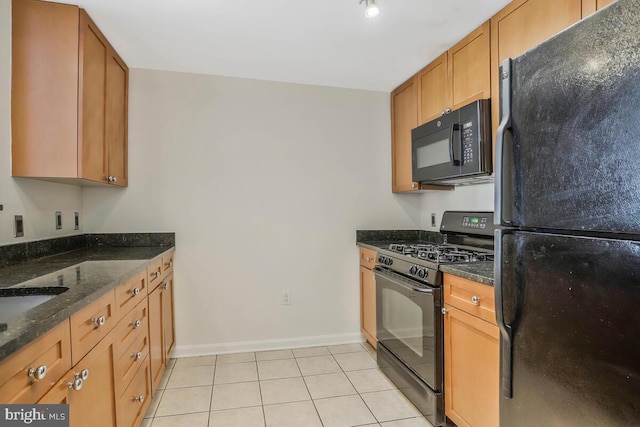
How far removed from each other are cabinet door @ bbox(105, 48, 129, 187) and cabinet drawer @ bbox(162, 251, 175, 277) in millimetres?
612

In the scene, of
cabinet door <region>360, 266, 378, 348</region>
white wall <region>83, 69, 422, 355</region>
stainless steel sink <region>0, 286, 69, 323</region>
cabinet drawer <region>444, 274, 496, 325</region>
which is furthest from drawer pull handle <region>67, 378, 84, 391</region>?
cabinet door <region>360, 266, 378, 348</region>

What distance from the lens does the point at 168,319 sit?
2.57 m

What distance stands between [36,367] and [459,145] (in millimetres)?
2112

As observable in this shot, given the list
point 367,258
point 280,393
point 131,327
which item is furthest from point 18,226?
point 367,258

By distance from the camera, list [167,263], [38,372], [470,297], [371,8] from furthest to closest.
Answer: [167,263]
[371,8]
[470,297]
[38,372]

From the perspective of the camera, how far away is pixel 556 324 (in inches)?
38.0

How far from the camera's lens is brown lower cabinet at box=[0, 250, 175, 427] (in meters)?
0.85

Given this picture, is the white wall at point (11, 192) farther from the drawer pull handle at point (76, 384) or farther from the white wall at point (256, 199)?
the drawer pull handle at point (76, 384)

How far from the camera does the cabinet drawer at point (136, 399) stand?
1.49 metres

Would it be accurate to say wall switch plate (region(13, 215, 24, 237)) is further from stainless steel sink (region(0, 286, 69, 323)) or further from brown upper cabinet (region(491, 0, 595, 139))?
brown upper cabinet (region(491, 0, 595, 139))

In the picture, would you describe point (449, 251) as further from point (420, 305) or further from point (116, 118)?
point (116, 118)

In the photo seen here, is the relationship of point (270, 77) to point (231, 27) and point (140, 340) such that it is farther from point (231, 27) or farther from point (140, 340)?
point (140, 340)

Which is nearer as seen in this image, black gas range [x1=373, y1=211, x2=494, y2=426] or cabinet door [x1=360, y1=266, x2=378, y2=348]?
black gas range [x1=373, y1=211, x2=494, y2=426]

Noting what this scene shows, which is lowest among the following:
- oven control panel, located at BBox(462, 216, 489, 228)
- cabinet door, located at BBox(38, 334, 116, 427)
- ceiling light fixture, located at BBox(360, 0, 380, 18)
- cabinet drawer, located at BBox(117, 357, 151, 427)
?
cabinet drawer, located at BBox(117, 357, 151, 427)
